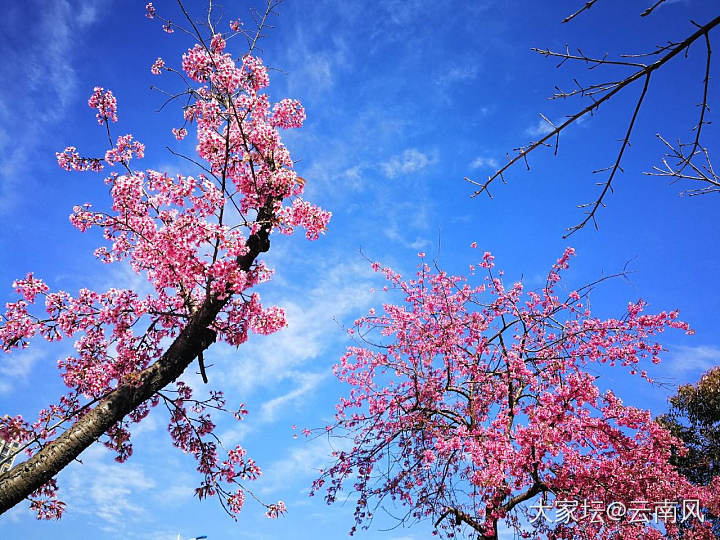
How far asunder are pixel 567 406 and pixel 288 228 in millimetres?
6161

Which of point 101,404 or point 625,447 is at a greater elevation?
point 625,447

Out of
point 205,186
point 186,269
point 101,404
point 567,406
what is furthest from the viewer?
point 567,406

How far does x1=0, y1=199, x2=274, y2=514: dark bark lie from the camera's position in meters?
5.94

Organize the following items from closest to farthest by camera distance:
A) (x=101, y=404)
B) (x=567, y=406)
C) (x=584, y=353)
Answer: (x=101, y=404)
(x=567, y=406)
(x=584, y=353)

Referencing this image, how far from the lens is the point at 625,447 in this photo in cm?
1006

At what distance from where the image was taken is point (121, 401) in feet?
21.2

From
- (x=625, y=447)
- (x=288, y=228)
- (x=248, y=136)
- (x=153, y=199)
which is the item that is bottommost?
(x=625, y=447)

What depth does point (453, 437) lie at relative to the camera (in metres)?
10.3

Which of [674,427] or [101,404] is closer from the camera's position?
[101,404]

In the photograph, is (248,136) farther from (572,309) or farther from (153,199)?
(572,309)

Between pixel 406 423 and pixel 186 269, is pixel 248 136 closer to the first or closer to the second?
pixel 186 269

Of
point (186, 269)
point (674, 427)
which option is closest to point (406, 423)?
point (186, 269)

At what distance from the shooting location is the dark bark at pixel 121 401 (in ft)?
19.5

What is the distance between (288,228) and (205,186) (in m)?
1.63
